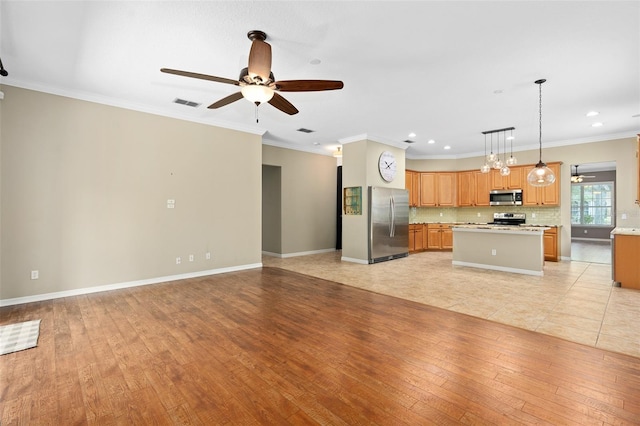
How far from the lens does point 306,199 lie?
8.51 m

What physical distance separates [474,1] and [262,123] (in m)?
4.34

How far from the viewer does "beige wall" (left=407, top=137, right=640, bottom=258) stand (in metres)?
6.42

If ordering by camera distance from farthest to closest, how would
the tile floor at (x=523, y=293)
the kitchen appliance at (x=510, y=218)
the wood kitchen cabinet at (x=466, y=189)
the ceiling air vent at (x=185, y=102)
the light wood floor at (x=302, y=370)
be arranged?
the wood kitchen cabinet at (x=466, y=189)
the kitchen appliance at (x=510, y=218)
the ceiling air vent at (x=185, y=102)
the tile floor at (x=523, y=293)
the light wood floor at (x=302, y=370)

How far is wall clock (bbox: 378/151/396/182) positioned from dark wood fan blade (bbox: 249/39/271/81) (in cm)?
490

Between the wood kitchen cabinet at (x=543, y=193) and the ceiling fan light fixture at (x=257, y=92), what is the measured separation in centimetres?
769

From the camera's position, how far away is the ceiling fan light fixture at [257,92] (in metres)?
2.82

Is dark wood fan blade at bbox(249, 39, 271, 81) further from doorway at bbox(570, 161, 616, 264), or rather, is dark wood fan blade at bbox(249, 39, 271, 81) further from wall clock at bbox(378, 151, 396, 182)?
doorway at bbox(570, 161, 616, 264)

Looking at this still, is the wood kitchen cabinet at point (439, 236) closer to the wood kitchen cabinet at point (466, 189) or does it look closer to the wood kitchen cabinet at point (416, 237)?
the wood kitchen cabinet at point (416, 237)

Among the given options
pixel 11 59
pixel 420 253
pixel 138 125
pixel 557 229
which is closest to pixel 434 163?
pixel 420 253

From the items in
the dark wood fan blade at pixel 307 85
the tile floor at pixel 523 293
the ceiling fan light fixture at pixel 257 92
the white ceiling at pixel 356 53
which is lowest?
the tile floor at pixel 523 293

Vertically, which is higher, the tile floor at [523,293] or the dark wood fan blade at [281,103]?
the dark wood fan blade at [281,103]

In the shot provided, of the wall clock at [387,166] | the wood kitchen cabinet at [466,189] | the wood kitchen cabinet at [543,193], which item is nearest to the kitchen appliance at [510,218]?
the wood kitchen cabinet at [543,193]

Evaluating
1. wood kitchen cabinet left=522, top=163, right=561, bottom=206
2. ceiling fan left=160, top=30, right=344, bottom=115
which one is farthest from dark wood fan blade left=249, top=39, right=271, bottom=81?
wood kitchen cabinet left=522, top=163, right=561, bottom=206

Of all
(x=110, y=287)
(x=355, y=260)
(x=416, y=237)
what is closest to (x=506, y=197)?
(x=416, y=237)
